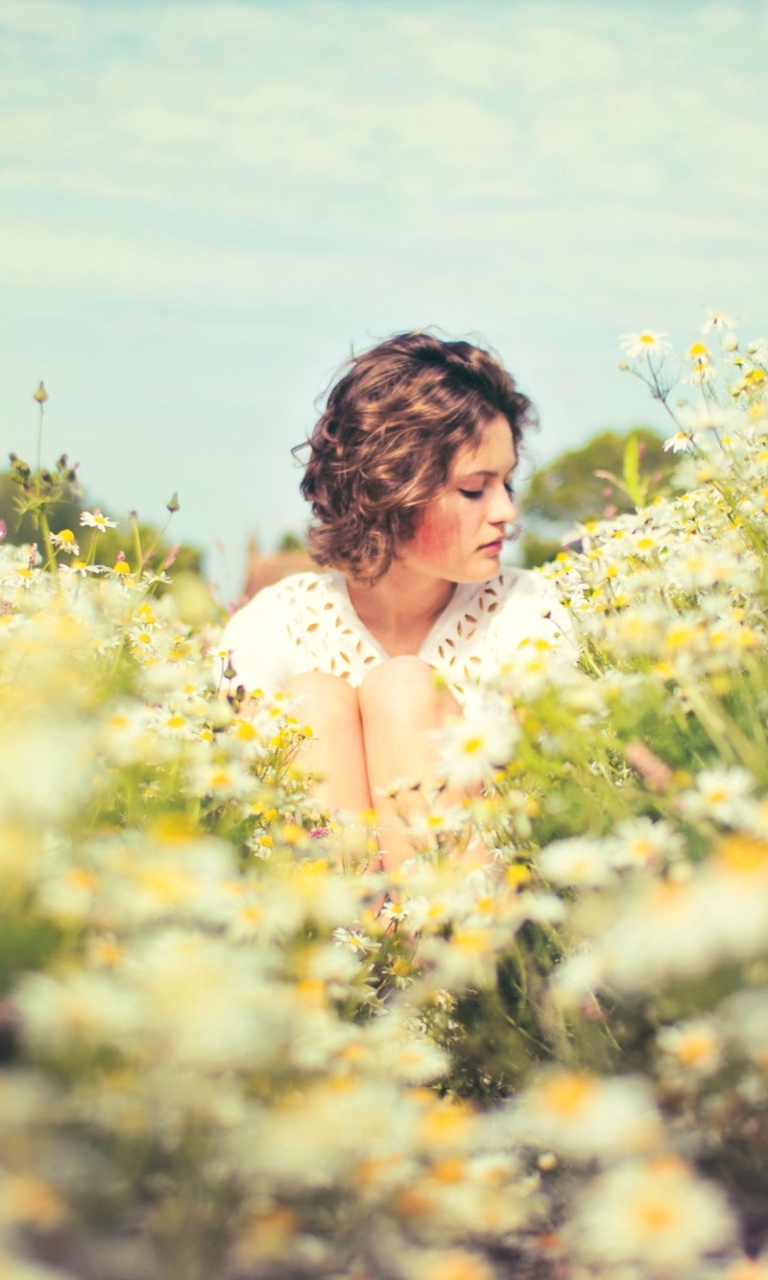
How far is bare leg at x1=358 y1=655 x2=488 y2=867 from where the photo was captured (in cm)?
257

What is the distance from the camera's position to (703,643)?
1.48 metres

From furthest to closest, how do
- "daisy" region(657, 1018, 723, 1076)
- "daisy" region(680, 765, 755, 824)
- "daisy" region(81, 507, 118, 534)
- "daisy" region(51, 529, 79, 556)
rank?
"daisy" region(81, 507, 118, 534) < "daisy" region(51, 529, 79, 556) < "daisy" region(680, 765, 755, 824) < "daisy" region(657, 1018, 723, 1076)

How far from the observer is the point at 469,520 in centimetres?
324

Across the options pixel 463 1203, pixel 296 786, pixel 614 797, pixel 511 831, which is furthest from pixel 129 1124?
pixel 296 786

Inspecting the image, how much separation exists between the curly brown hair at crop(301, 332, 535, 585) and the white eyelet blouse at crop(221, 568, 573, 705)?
0.59 ft

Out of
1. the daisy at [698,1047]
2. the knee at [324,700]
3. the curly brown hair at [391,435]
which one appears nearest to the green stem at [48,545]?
the knee at [324,700]

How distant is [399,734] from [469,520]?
90 centimetres

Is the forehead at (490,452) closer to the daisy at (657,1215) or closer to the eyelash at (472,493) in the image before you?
the eyelash at (472,493)

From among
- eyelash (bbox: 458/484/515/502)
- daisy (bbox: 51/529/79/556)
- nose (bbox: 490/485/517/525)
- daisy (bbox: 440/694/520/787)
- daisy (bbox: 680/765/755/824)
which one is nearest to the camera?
daisy (bbox: 680/765/755/824)

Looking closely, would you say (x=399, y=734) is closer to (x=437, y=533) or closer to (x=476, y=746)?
(x=437, y=533)

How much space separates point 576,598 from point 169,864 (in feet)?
5.42

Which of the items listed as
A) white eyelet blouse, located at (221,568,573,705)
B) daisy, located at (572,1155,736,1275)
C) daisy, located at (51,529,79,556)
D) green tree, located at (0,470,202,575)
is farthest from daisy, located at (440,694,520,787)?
white eyelet blouse, located at (221,568,573,705)

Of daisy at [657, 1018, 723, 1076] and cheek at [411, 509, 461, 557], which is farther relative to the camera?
cheek at [411, 509, 461, 557]

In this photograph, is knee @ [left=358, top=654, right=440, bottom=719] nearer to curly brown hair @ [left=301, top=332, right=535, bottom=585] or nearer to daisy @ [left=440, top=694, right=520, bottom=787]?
curly brown hair @ [left=301, top=332, right=535, bottom=585]
